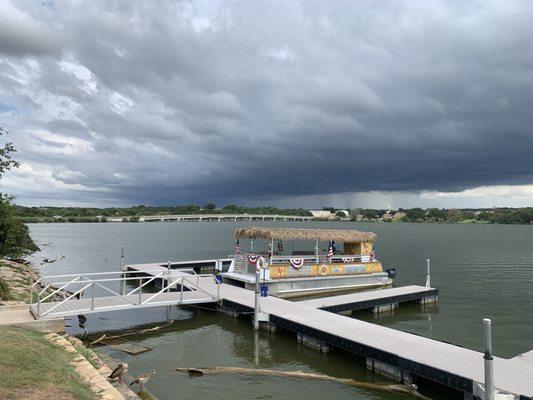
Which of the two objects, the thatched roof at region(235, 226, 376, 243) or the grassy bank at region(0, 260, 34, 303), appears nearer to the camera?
the grassy bank at region(0, 260, 34, 303)

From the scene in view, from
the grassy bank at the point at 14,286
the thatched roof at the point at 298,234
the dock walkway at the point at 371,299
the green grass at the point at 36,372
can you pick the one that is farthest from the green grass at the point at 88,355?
the thatched roof at the point at 298,234

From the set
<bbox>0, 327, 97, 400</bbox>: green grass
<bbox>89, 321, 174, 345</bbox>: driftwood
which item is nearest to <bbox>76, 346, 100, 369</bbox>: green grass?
<bbox>0, 327, 97, 400</bbox>: green grass

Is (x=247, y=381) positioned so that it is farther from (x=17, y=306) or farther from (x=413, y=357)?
(x=17, y=306)

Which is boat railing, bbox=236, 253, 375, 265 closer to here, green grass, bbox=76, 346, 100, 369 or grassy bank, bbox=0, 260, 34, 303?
grassy bank, bbox=0, 260, 34, 303

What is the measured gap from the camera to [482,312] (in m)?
20.2

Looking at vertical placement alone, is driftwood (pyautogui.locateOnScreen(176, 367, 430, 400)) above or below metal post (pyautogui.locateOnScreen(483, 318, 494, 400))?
below

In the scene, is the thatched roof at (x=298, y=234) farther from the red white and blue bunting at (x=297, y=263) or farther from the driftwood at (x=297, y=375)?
the driftwood at (x=297, y=375)

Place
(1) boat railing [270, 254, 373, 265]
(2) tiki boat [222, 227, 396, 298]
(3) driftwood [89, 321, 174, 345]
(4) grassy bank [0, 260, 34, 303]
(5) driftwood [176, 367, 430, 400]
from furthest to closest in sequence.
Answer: (1) boat railing [270, 254, 373, 265]
(2) tiki boat [222, 227, 396, 298]
(4) grassy bank [0, 260, 34, 303]
(3) driftwood [89, 321, 174, 345]
(5) driftwood [176, 367, 430, 400]

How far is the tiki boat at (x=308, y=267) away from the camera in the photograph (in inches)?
842

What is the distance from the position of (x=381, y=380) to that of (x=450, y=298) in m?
14.6

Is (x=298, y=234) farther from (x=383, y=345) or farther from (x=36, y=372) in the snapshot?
(x=36, y=372)

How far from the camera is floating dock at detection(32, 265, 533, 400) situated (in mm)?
9234

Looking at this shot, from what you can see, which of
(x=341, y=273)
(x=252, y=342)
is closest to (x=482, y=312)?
(x=341, y=273)

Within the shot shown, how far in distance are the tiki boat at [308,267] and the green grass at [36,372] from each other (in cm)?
1188
